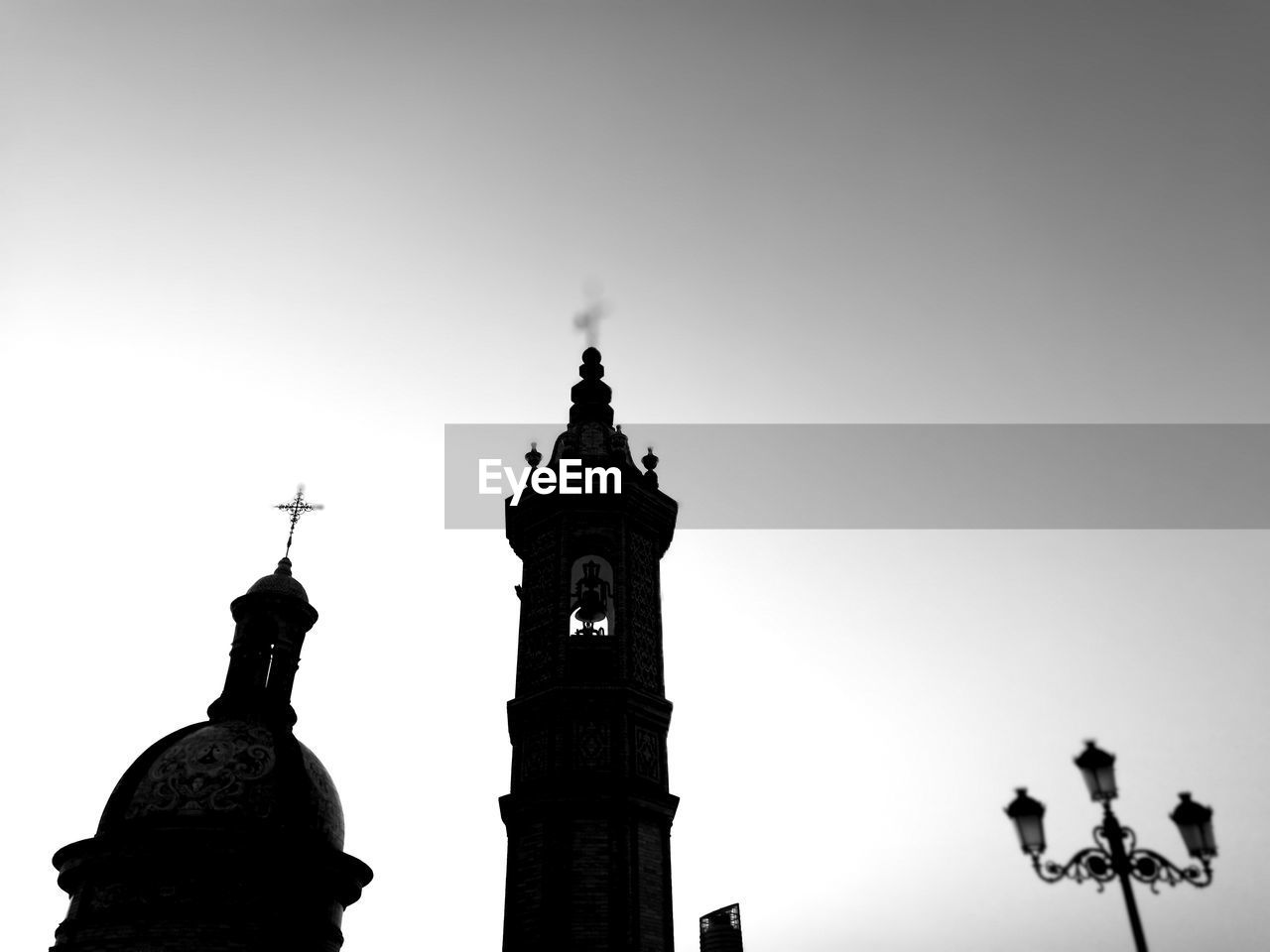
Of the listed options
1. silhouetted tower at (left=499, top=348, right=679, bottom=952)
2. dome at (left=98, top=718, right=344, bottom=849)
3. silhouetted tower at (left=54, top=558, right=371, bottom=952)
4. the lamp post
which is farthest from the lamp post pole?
dome at (left=98, top=718, right=344, bottom=849)

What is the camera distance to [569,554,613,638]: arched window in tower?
2411cm

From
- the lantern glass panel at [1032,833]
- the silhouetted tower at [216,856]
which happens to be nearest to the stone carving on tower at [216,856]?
the silhouetted tower at [216,856]

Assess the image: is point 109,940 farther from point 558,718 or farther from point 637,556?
point 637,556

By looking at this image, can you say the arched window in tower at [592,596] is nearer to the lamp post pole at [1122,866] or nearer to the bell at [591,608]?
the bell at [591,608]

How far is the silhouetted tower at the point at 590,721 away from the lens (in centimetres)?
1961

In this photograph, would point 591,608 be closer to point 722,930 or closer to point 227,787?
point 722,930

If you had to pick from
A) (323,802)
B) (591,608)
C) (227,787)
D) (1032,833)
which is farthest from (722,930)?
(1032,833)

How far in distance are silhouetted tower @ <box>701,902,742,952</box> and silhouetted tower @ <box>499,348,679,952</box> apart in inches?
170

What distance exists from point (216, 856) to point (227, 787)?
1.97 m

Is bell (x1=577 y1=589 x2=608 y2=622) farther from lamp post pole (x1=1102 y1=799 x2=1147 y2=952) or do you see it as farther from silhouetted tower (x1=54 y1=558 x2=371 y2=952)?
lamp post pole (x1=1102 y1=799 x2=1147 y2=952)

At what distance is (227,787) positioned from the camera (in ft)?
83.5

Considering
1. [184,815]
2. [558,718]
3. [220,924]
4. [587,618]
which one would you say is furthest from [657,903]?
[184,815]

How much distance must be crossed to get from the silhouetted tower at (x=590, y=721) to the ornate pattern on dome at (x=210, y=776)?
25.4ft

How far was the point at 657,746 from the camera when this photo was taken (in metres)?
22.3
